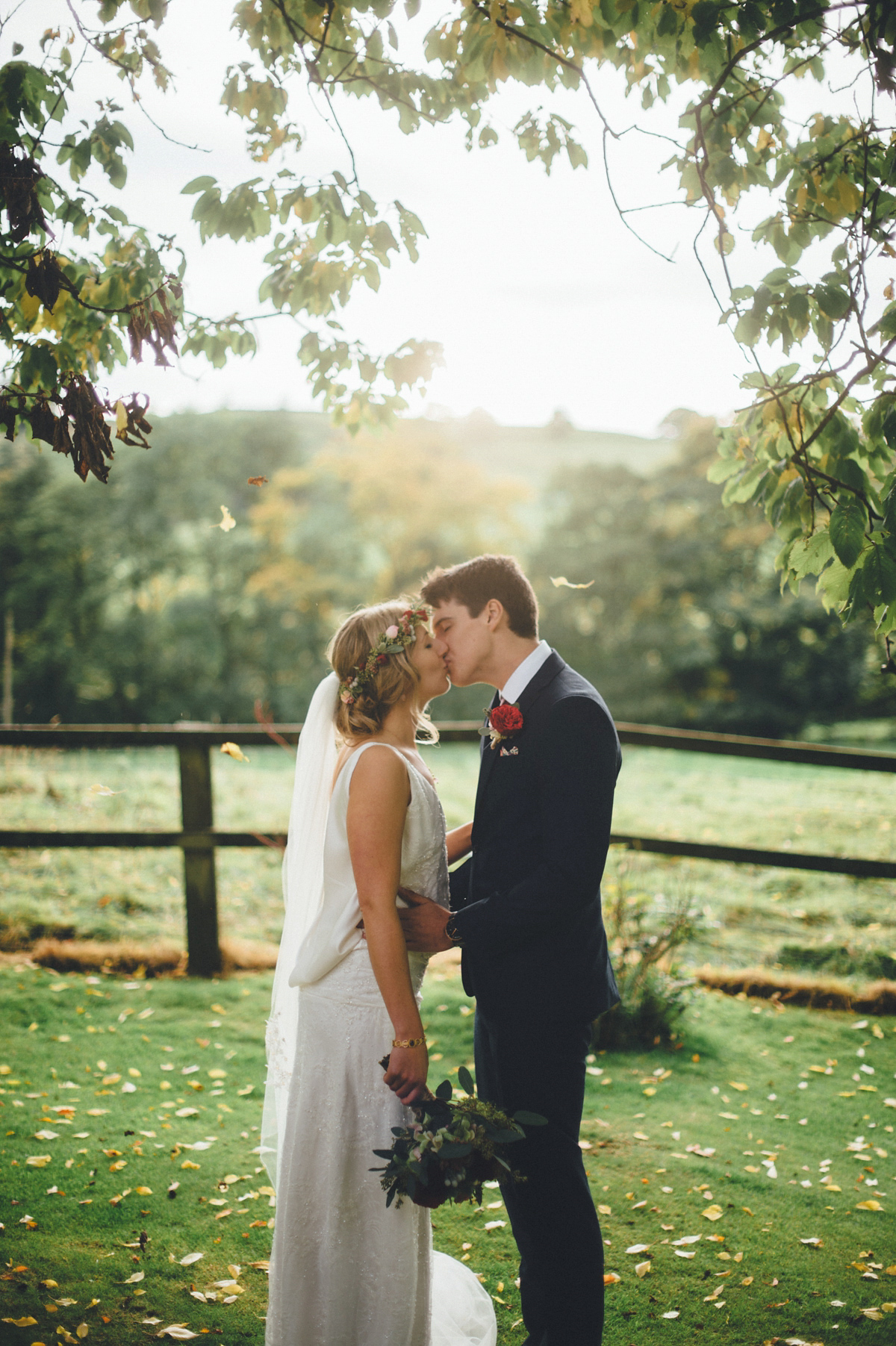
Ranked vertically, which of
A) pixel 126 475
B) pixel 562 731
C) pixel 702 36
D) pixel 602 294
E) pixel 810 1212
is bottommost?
pixel 810 1212

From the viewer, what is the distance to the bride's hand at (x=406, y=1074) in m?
2.30

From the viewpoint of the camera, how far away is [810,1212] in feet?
10.9

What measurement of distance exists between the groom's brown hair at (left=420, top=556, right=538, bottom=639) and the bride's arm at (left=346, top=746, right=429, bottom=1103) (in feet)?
2.26

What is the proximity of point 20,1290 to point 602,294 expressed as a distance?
27.9ft

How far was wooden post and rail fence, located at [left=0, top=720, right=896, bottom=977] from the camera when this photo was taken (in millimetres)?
5008

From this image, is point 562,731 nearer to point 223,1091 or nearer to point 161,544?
point 223,1091


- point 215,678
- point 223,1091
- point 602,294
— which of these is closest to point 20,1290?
point 223,1091

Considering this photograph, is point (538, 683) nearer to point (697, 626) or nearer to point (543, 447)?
point (697, 626)

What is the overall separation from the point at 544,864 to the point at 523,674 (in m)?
0.59

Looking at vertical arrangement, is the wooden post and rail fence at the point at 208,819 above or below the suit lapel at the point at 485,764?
below

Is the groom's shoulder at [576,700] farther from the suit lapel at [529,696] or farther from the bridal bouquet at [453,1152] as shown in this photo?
the bridal bouquet at [453,1152]

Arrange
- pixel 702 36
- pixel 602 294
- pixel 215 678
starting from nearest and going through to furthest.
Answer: pixel 702 36 → pixel 602 294 → pixel 215 678

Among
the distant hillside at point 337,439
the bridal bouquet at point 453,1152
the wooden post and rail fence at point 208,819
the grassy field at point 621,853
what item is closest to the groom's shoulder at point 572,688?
the bridal bouquet at point 453,1152

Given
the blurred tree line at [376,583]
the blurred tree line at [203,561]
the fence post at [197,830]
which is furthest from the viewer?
the blurred tree line at [203,561]
